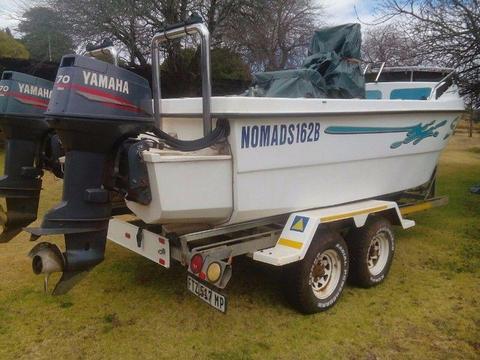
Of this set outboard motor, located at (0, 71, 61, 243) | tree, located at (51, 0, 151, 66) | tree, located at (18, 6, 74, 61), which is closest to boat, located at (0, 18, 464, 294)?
outboard motor, located at (0, 71, 61, 243)

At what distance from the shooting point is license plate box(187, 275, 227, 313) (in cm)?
312

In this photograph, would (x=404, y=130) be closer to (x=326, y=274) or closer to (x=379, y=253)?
(x=379, y=253)

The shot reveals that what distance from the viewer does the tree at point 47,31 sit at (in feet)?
50.2

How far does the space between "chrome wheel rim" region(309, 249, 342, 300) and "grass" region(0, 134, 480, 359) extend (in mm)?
189

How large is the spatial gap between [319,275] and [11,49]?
16.4 metres

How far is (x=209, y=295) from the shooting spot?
3.22 m

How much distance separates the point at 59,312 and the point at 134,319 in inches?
23.6

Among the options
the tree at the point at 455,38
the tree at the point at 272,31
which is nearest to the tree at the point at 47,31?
the tree at the point at 272,31

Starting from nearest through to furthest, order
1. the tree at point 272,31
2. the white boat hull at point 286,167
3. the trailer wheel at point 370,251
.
→ the white boat hull at point 286,167
the trailer wheel at point 370,251
the tree at point 272,31

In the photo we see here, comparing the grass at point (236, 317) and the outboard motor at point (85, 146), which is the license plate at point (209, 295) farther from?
the outboard motor at point (85, 146)

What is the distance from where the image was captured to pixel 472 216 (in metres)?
7.02

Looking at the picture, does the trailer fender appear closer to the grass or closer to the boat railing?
the grass

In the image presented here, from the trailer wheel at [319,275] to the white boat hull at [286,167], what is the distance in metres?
0.37

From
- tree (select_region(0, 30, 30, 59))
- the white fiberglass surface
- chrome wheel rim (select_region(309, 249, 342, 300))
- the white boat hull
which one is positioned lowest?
chrome wheel rim (select_region(309, 249, 342, 300))
